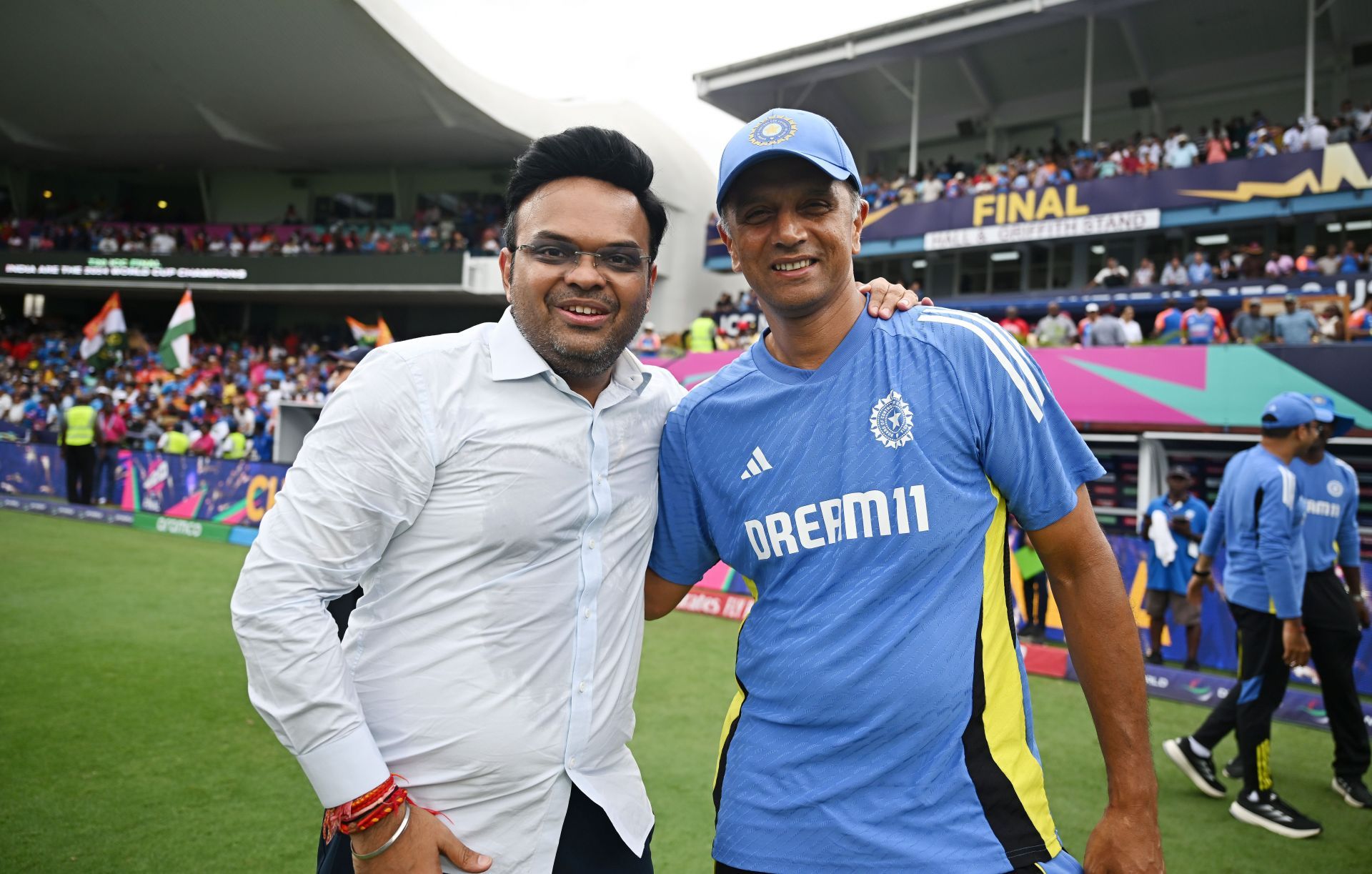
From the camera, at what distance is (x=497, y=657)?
1.96 meters

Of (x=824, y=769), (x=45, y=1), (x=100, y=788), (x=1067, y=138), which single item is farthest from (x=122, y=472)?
(x=1067, y=138)

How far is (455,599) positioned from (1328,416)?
573 cm

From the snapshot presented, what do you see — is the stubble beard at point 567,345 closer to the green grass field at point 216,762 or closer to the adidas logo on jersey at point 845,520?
the adidas logo on jersey at point 845,520

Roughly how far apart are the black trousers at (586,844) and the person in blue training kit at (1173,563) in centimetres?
755

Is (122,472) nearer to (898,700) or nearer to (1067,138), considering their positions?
(898,700)

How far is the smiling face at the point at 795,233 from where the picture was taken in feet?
6.78

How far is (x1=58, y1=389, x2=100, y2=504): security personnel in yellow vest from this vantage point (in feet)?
52.7

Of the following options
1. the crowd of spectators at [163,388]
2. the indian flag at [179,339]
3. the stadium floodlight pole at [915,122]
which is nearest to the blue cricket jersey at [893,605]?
the crowd of spectators at [163,388]

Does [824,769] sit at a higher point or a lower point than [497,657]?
lower

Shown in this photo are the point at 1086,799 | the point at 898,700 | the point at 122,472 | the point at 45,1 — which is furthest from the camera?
the point at 45,1

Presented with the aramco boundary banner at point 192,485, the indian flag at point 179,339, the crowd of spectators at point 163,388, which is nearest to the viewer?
the aramco boundary banner at point 192,485

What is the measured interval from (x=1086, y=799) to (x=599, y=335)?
4.35 meters

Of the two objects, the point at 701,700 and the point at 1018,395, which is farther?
the point at 701,700

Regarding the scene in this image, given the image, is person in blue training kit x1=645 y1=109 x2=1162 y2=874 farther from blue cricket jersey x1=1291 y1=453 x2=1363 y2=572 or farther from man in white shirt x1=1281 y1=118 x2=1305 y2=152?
man in white shirt x1=1281 y1=118 x2=1305 y2=152
